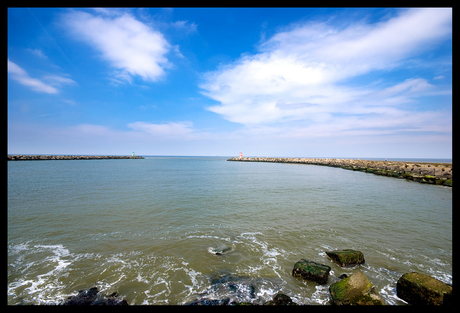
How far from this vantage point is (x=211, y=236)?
986 cm

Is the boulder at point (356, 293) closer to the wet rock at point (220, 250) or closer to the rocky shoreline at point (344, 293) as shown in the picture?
the rocky shoreline at point (344, 293)

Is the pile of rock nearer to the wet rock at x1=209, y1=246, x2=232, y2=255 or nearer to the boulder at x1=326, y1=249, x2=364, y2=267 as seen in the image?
the boulder at x1=326, y1=249, x2=364, y2=267

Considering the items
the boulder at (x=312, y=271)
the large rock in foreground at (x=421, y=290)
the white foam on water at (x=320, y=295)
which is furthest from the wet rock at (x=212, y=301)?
the large rock in foreground at (x=421, y=290)

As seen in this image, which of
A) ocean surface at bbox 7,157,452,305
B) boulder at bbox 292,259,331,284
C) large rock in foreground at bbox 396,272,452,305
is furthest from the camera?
boulder at bbox 292,259,331,284

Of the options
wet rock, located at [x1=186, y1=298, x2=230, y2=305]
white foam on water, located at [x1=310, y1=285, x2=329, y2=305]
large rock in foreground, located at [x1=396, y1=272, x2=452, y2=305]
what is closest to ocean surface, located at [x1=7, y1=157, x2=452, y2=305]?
white foam on water, located at [x1=310, y1=285, x2=329, y2=305]

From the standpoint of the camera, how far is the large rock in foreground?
5145mm

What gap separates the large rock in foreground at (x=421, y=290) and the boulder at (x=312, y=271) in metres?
1.94

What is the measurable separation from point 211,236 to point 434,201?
19.2 m

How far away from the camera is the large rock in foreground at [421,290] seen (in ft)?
16.9

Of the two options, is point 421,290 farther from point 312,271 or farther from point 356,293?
point 312,271

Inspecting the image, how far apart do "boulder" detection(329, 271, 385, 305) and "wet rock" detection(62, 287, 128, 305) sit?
5861 mm
